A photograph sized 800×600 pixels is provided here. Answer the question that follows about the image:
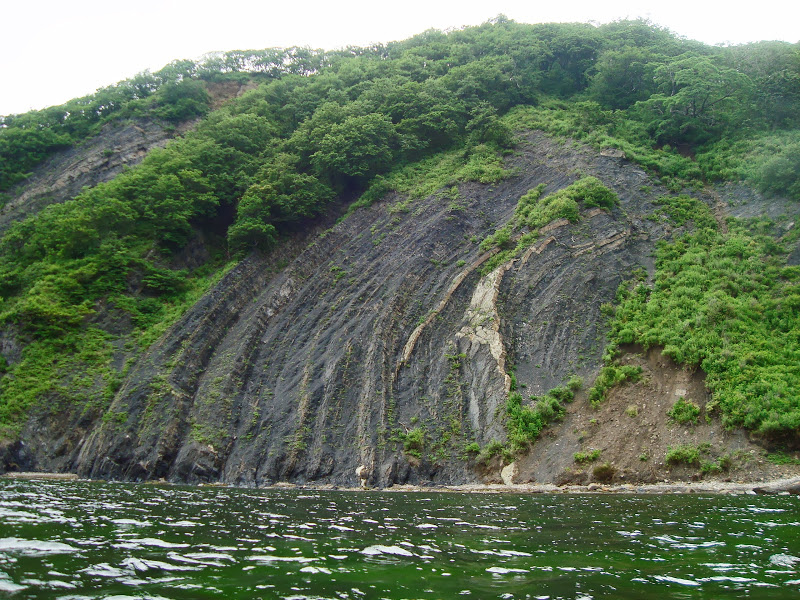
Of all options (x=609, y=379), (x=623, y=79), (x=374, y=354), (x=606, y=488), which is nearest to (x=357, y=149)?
(x=374, y=354)

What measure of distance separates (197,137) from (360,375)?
1144 inches

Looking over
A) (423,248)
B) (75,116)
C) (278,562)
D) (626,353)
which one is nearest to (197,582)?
(278,562)

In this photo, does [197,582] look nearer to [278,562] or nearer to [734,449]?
[278,562]

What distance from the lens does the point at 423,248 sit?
114 feet

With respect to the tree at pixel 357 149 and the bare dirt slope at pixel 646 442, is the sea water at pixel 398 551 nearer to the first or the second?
the bare dirt slope at pixel 646 442

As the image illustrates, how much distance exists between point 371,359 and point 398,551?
19.7m

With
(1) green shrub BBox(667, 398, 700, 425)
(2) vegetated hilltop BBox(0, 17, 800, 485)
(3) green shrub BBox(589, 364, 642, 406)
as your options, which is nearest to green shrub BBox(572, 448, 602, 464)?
(2) vegetated hilltop BBox(0, 17, 800, 485)

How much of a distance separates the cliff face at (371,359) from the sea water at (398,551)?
34.0ft

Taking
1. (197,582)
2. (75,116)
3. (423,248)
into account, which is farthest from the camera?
(75,116)

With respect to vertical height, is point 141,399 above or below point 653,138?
below

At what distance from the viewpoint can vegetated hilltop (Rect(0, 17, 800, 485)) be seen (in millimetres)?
24328

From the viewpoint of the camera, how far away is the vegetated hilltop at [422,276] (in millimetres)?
24328

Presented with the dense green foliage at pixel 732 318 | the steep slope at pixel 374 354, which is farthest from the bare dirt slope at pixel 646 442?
the steep slope at pixel 374 354

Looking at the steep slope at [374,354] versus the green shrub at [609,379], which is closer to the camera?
the green shrub at [609,379]
